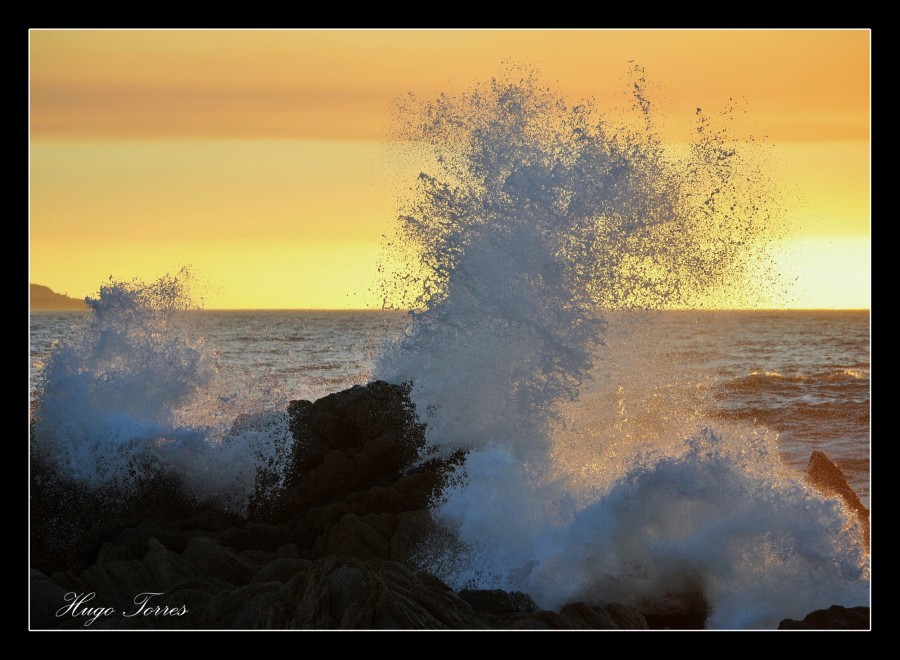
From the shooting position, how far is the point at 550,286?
8.84 m

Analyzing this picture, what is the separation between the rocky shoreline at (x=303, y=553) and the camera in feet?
18.7

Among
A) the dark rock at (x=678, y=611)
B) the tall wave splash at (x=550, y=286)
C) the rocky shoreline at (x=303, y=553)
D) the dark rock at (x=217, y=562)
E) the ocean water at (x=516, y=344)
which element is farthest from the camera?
the ocean water at (x=516, y=344)

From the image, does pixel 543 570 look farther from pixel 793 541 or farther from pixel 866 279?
pixel 866 279

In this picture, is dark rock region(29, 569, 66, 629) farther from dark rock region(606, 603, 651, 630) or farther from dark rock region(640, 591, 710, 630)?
dark rock region(640, 591, 710, 630)

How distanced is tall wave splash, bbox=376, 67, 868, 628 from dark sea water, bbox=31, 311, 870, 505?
35cm

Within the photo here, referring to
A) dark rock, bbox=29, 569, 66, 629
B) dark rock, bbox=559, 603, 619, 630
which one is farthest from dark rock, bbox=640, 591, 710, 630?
dark rock, bbox=29, 569, 66, 629

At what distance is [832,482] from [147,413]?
6506mm

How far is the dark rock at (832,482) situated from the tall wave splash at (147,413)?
4995 millimetres

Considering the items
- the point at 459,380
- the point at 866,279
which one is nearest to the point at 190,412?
the point at 459,380
